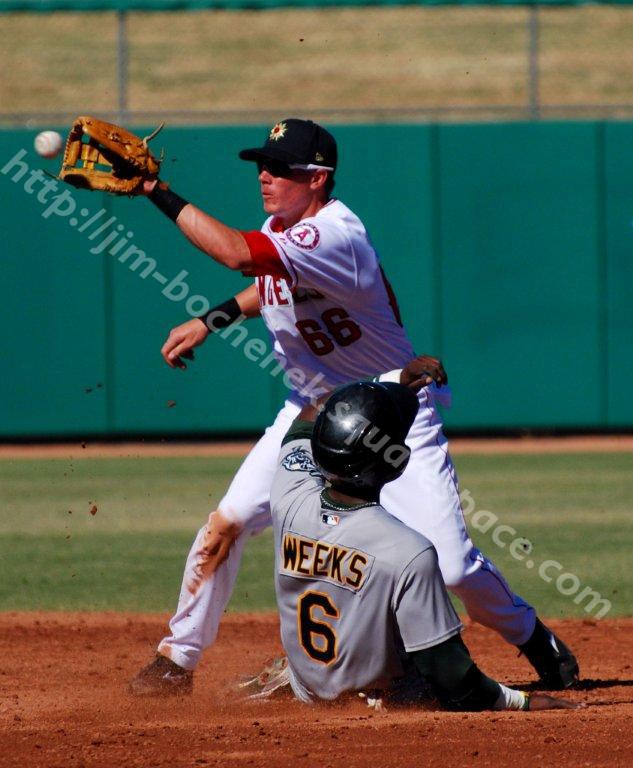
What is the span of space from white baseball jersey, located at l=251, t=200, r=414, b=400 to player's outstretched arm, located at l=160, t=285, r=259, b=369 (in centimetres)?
25

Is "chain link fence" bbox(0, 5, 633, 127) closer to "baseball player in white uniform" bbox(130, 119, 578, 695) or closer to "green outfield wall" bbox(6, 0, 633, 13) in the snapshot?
"green outfield wall" bbox(6, 0, 633, 13)

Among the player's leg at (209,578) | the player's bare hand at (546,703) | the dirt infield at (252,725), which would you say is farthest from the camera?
the player's leg at (209,578)

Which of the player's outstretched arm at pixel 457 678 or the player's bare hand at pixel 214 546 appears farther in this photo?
the player's bare hand at pixel 214 546

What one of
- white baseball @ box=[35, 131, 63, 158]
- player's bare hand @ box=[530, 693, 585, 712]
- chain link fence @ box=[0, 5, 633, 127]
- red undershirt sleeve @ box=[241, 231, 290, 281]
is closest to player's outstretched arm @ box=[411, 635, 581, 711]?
player's bare hand @ box=[530, 693, 585, 712]

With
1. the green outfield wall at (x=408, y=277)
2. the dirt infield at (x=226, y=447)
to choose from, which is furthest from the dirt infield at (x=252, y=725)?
the green outfield wall at (x=408, y=277)

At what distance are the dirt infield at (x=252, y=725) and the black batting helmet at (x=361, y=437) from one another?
0.69m

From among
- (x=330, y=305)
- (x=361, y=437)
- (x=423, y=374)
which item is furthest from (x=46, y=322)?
(x=361, y=437)

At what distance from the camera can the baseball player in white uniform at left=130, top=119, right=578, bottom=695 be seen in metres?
4.43

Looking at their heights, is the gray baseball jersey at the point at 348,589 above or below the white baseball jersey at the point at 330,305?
below

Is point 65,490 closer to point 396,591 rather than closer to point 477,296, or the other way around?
point 477,296

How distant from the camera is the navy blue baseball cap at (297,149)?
15.3 ft

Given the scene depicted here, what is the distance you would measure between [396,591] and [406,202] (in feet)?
30.2

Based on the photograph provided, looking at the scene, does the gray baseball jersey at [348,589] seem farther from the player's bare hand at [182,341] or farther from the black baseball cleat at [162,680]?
the player's bare hand at [182,341]

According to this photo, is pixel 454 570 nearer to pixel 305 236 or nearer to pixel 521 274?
pixel 305 236
